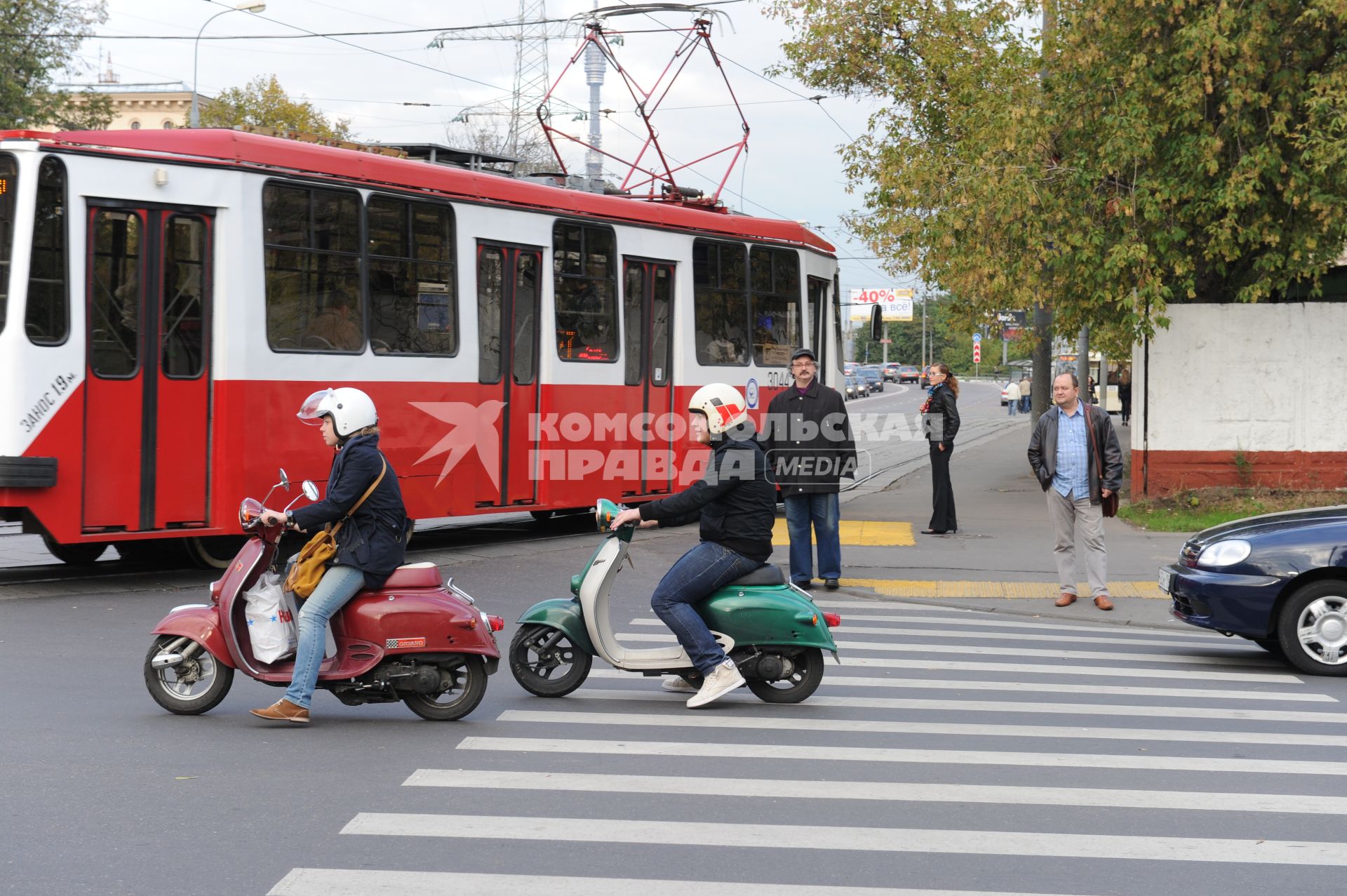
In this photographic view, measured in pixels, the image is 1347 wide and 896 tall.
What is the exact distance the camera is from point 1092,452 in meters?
11.9

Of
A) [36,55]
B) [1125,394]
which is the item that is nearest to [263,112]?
[36,55]

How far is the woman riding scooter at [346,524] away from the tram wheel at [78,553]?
636 cm

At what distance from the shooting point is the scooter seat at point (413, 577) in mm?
7465

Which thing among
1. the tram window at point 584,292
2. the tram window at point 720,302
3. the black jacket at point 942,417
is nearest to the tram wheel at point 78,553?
the tram window at point 584,292

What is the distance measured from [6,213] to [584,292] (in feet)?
21.2

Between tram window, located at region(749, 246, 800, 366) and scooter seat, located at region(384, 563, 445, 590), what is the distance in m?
11.4

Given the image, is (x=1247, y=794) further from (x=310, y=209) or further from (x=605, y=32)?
(x=605, y=32)

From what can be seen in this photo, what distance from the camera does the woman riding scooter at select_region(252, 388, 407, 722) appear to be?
23.7 feet

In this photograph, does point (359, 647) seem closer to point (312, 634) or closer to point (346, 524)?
point (312, 634)

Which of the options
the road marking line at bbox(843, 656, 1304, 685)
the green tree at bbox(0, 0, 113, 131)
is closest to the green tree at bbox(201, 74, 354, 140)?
the green tree at bbox(0, 0, 113, 131)

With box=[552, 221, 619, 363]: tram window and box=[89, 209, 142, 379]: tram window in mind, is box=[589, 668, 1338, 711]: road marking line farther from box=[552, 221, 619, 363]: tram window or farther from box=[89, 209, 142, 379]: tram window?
box=[552, 221, 619, 363]: tram window

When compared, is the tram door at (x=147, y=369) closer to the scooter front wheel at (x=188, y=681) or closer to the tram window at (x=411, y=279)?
the tram window at (x=411, y=279)

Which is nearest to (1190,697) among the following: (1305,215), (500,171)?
(500,171)

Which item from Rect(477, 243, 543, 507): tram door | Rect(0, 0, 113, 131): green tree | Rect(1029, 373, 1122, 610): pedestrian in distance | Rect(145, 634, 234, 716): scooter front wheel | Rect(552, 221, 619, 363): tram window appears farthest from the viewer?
Rect(0, 0, 113, 131): green tree
